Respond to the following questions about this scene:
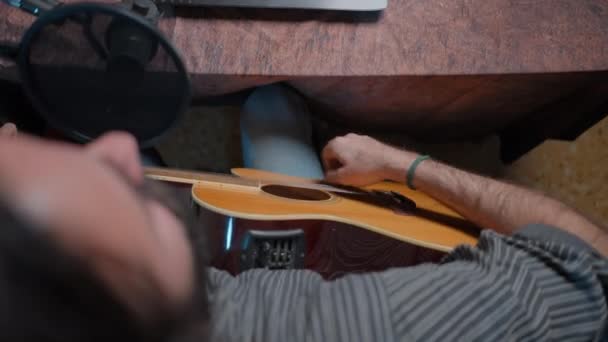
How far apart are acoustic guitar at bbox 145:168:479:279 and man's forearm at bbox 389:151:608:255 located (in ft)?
0.15

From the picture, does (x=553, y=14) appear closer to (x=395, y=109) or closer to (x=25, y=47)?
(x=395, y=109)

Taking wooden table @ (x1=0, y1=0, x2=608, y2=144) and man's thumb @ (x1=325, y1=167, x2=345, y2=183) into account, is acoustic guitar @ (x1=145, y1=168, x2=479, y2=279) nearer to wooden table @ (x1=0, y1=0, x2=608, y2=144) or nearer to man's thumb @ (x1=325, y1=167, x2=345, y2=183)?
man's thumb @ (x1=325, y1=167, x2=345, y2=183)

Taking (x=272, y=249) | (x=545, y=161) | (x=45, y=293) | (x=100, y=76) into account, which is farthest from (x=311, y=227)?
(x=545, y=161)

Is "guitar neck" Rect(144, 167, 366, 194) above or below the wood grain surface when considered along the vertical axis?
below

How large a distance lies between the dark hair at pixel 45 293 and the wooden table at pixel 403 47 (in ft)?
2.11

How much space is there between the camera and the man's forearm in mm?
758

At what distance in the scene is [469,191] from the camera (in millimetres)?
891

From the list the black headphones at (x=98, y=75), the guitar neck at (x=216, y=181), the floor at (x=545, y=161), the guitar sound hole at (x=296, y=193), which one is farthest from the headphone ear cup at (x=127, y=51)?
the floor at (x=545, y=161)

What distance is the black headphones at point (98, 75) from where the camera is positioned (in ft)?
1.71

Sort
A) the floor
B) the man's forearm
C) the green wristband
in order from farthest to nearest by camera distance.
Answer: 1. the floor
2. the green wristband
3. the man's forearm

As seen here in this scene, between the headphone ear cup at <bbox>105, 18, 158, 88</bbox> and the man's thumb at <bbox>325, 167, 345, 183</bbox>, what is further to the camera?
the man's thumb at <bbox>325, 167, 345, 183</bbox>

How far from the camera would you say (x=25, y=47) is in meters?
0.53

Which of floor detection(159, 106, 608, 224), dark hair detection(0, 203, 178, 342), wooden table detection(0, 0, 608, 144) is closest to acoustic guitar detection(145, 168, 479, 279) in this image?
wooden table detection(0, 0, 608, 144)

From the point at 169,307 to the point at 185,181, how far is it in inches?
22.9
